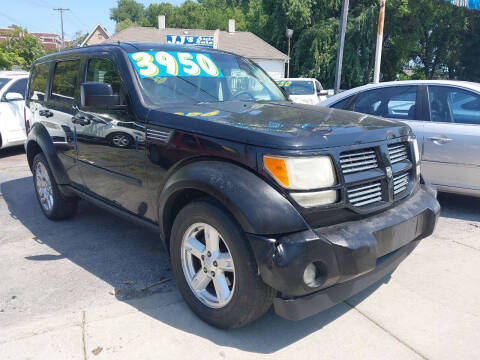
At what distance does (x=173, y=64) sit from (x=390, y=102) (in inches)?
121

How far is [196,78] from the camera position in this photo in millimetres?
3541

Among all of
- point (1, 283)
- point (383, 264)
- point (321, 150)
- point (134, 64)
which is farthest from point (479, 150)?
point (1, 283)

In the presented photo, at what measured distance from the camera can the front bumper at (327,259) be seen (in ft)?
7.04

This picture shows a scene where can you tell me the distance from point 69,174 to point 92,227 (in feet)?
2.33

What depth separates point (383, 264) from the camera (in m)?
2.51

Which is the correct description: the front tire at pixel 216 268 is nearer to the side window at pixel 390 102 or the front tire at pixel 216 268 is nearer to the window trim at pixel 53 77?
the window trim at pixel 53 77

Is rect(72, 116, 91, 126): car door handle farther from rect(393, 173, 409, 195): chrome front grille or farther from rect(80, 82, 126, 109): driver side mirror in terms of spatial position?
rect(393, 173, 409, 195): chrome front grille

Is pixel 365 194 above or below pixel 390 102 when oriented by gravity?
below

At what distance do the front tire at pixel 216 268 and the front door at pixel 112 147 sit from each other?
0.65 m

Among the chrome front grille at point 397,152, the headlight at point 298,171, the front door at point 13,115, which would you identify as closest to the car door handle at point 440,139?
the chrome front grille at point 397,152

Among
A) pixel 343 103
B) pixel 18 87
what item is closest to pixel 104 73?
pixel 343 103

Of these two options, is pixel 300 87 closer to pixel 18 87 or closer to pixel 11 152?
pixel 18 87

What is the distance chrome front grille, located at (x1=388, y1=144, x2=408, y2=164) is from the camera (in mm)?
2779

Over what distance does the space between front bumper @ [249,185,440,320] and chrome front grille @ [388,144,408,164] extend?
439 millimetres
